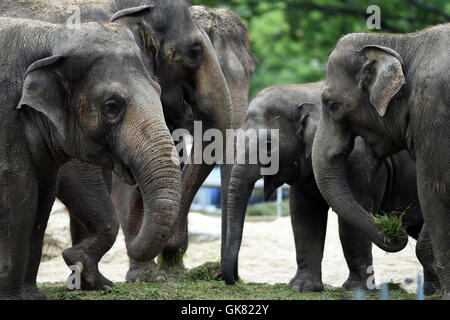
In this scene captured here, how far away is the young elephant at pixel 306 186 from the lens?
7508 millimetres

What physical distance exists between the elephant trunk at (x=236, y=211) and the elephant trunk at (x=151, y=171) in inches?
79.5

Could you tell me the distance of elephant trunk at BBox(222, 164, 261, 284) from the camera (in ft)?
23.9

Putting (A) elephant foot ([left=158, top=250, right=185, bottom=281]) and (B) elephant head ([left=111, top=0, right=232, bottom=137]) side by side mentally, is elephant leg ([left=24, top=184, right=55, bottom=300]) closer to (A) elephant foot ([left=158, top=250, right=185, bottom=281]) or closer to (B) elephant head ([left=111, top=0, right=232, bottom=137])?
(B) elephant head ([left=111, top=0, right=232, bottom=137])

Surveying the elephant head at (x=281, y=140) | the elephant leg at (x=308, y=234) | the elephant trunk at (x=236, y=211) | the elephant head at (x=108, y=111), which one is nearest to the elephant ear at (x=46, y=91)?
the elephant head at (x=108, y=111)

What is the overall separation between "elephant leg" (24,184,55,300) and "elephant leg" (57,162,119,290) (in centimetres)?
32

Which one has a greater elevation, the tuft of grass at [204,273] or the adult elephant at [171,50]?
the adult elephant at [171,50]

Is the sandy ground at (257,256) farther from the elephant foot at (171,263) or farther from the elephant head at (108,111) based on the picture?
the elephant head at (108,111)

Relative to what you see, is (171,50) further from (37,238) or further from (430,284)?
(430,284)

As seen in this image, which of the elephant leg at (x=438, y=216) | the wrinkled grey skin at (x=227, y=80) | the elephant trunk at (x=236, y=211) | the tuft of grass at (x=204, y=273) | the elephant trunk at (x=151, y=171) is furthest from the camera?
the wrinkled grey skin at (x=227, y=80)

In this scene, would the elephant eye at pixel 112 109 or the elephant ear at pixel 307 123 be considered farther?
the elephant ear at pixel 307 123

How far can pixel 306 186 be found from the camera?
7922 millimetres

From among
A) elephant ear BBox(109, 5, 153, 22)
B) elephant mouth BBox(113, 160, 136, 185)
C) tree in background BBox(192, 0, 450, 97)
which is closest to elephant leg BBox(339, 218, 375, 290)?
elephant ear BBox(109, 5, 153, 22)

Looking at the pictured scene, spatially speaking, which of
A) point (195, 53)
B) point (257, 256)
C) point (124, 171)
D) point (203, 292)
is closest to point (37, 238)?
point (124, 171)

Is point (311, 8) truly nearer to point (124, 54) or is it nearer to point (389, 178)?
point (389, 178)
